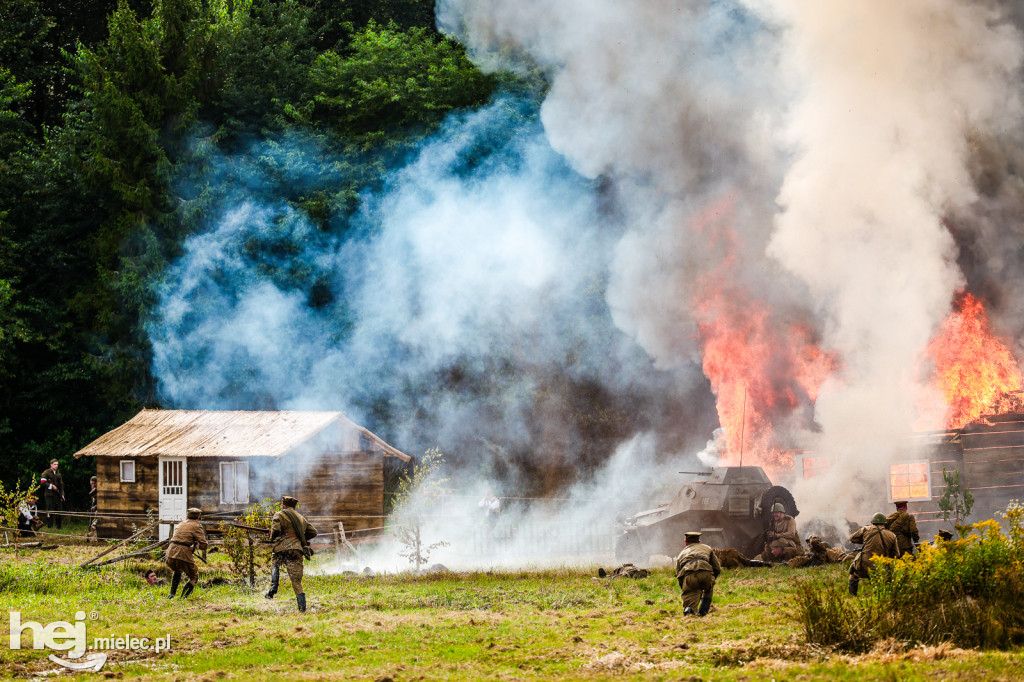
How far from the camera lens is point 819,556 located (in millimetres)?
20828

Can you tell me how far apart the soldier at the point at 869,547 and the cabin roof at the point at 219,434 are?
15493mm

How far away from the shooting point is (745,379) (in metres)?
28.5

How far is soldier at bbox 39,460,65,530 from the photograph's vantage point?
31.5m

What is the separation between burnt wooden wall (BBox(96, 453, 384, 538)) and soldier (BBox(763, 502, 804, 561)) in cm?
1122

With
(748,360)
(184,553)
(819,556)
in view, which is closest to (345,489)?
(184,553)

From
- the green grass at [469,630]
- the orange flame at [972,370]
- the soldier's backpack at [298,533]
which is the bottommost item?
the green grass at [469,630]

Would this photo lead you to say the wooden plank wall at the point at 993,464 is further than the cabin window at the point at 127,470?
No

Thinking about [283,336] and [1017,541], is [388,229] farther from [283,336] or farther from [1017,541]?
[1017,541]

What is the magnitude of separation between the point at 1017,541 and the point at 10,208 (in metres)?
38.8

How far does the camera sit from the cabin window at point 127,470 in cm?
2869

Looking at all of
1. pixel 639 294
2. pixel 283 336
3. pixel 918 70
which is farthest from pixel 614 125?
pixel 283 336

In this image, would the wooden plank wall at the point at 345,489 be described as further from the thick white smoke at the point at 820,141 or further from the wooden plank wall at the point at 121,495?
the thick white smoke at the point at 820,141

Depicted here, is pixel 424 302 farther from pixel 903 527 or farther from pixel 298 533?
pixel 903 527

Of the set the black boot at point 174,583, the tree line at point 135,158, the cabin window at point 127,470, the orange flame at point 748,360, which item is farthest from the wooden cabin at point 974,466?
the tree line at point 135,158
